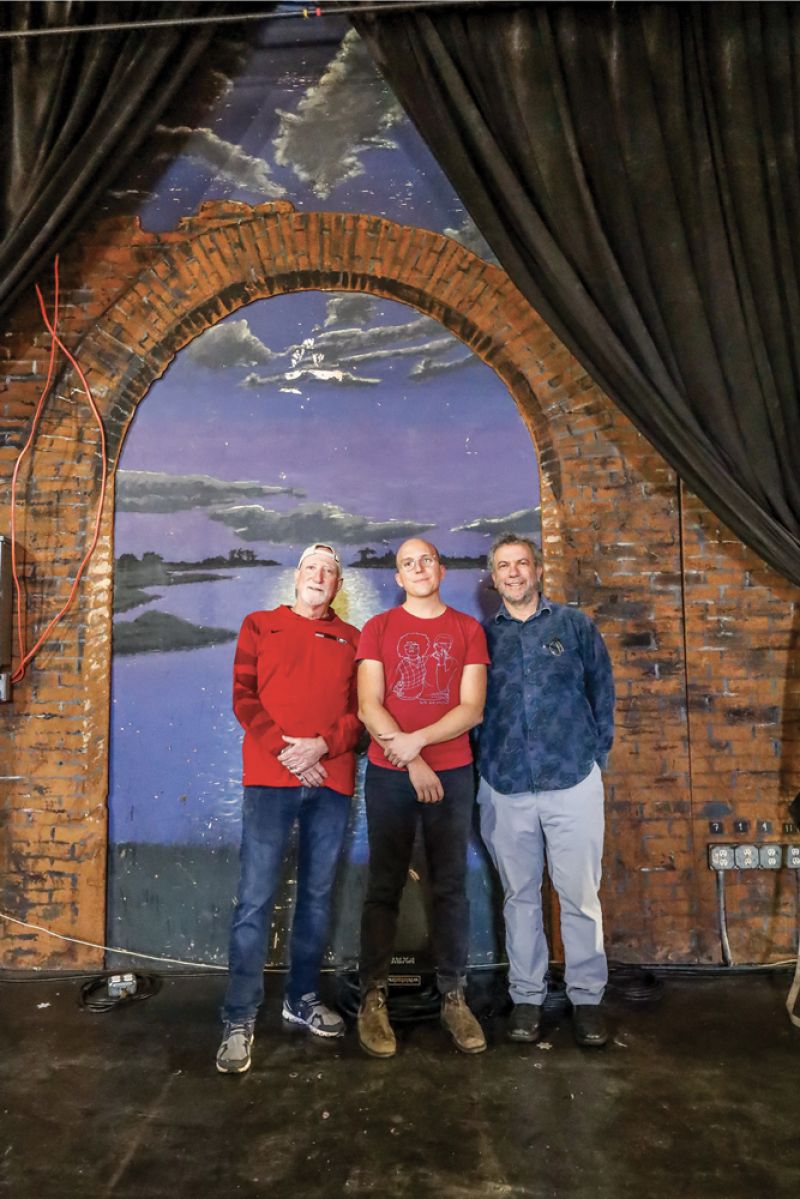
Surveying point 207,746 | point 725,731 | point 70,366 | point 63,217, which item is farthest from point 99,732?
point 725,731

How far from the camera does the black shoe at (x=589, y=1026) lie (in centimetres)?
246

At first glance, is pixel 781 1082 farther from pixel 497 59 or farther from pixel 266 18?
pixel 266 18

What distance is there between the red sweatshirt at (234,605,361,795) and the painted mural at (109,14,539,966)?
0.53m

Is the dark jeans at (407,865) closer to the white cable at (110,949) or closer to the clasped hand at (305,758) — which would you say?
the clasped hand at (305,758)

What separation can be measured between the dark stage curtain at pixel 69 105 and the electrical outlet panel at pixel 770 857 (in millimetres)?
3848

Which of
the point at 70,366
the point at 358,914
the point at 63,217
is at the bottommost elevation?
the point at 358,914

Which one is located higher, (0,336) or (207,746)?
(0,336)

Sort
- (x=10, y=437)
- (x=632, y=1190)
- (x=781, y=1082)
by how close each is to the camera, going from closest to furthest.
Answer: (x=632, y=1190), (x=781, y=1082), (x=10, y=437)

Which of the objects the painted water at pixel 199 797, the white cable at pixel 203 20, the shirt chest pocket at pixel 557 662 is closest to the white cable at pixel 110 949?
the painted water at pixel 199 797

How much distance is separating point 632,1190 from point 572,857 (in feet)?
3.11

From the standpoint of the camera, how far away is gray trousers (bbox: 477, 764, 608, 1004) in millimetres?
2584

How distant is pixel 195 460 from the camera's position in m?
3.30

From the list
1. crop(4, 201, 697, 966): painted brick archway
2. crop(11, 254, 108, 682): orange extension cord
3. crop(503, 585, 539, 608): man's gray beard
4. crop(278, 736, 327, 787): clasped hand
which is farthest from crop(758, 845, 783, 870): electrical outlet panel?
crop(11, 254, 108, 682): orange extension cord

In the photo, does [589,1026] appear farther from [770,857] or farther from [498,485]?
[498,485]
